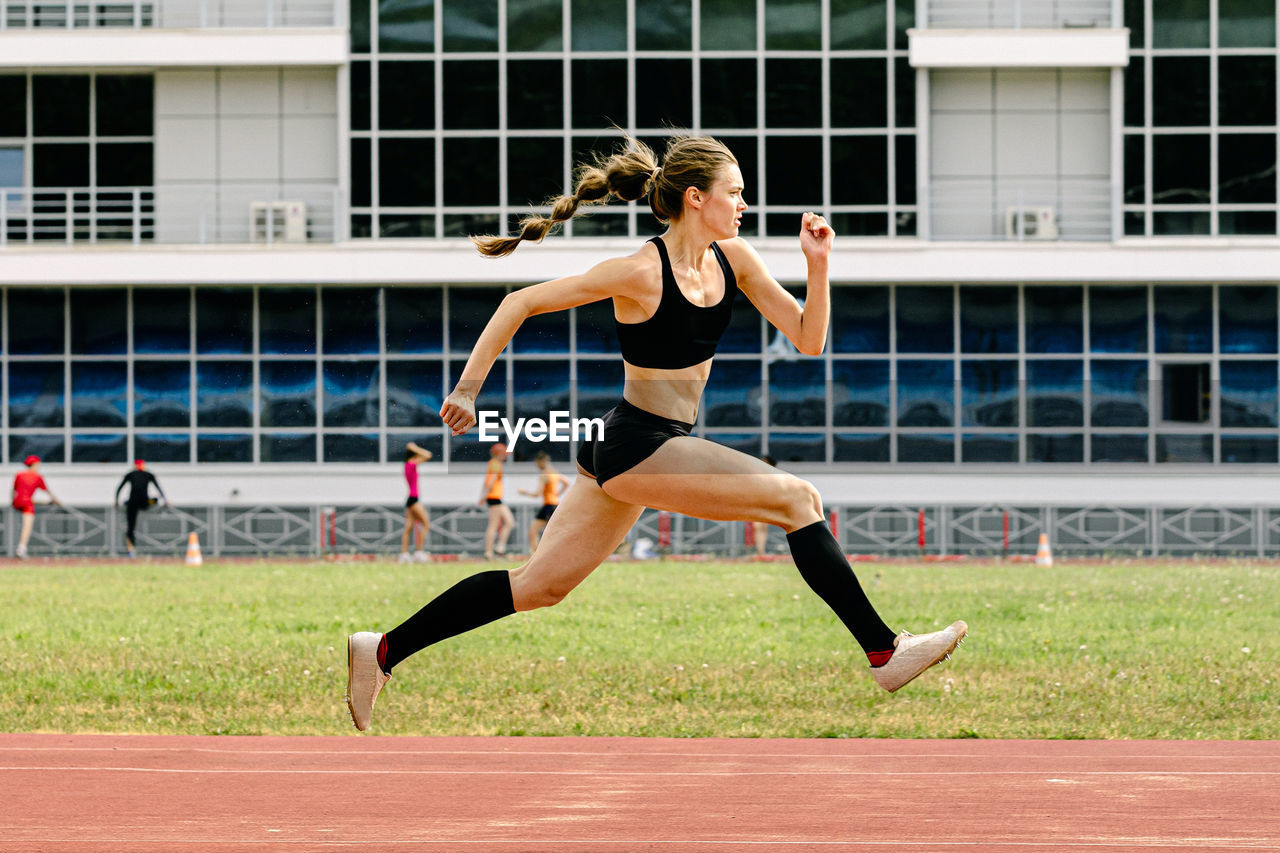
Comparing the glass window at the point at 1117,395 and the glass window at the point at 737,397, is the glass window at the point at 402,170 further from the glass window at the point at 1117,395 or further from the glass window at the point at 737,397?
the glass window at the point at 1117,395

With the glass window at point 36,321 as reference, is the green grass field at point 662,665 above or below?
below

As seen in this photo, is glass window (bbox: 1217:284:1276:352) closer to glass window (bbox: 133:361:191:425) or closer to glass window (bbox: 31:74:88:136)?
glass window (bbox: 133:361:191:425)

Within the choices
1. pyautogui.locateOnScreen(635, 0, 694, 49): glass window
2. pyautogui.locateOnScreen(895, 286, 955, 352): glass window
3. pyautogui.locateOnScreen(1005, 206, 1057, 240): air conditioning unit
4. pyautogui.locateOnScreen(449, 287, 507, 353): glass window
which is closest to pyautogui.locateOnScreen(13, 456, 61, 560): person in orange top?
pyautogui.locateOnScreen(449, 287, 507, 353): glass window

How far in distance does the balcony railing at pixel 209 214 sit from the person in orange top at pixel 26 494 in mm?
4602

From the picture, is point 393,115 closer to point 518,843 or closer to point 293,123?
point 293,123

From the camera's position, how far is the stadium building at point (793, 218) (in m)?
32.0

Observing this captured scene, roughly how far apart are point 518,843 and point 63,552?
89.5 feet

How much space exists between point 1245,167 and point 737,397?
1065cm

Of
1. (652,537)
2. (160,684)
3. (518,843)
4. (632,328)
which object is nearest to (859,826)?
(518,843)

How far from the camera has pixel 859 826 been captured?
24.6ft

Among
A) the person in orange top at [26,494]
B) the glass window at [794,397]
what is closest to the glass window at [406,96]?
the glass window at [794,397]

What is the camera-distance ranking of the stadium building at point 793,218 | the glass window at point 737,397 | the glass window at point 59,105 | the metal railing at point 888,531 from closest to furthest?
1. the metal railing at point 888,531
2. the stadium building at point 793,218
3. the glass window at point 737,397
4. the glass window at point 59,105

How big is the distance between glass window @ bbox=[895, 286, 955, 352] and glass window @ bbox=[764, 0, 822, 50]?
16.2ft

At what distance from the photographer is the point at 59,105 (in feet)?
112
